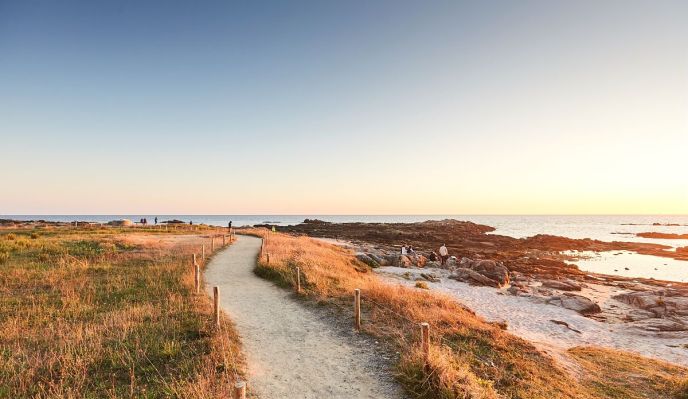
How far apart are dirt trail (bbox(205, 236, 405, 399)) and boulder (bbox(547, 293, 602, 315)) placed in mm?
19186

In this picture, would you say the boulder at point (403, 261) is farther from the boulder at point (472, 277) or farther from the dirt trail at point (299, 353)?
the dirt trail at point (299, 353)

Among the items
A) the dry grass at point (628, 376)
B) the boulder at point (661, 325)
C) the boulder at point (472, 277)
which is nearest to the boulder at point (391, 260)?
the boulder at point (472, 277)

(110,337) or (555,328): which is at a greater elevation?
(110,337)

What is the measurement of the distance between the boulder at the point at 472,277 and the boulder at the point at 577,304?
231 inches

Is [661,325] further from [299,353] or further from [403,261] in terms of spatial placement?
[403,261]

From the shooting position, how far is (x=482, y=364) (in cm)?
1048

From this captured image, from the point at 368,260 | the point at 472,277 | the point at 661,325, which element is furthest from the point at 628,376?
the point at 368,260

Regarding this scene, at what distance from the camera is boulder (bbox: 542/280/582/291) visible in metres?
31.5

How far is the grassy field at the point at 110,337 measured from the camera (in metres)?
8.30

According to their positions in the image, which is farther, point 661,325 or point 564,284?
point 564,284

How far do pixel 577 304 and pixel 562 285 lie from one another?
7.81m

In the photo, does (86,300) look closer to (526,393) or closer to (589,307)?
(526,393)

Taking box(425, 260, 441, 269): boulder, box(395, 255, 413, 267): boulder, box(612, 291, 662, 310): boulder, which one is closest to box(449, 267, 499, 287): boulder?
box(395, 255, 413, 267): boulder

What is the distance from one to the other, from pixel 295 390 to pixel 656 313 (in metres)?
25.8
